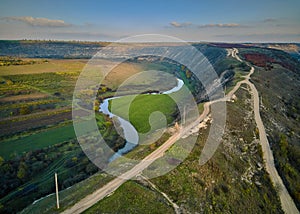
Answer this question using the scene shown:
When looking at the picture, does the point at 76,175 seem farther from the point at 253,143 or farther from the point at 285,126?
the point at 285,126

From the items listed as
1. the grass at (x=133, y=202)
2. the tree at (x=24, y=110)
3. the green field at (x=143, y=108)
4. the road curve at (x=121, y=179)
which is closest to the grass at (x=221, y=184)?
the grass at (x=133, y=202)

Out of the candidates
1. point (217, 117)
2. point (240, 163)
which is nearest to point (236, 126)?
point (217, 117)

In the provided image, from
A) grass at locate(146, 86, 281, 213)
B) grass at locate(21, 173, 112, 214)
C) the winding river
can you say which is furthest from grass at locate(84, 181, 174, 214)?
the winding river

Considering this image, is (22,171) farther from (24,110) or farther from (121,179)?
(24,110)

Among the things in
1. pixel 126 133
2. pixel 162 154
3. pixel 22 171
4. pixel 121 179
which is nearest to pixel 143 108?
pixel 126 133

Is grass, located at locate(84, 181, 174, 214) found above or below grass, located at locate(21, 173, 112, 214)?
above

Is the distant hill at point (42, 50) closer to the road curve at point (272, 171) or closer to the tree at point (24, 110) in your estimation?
the tree at point (24, 110)

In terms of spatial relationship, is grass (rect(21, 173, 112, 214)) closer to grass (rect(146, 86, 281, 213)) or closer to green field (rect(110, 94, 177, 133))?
grass (rect(146, 86, 281, 213))
